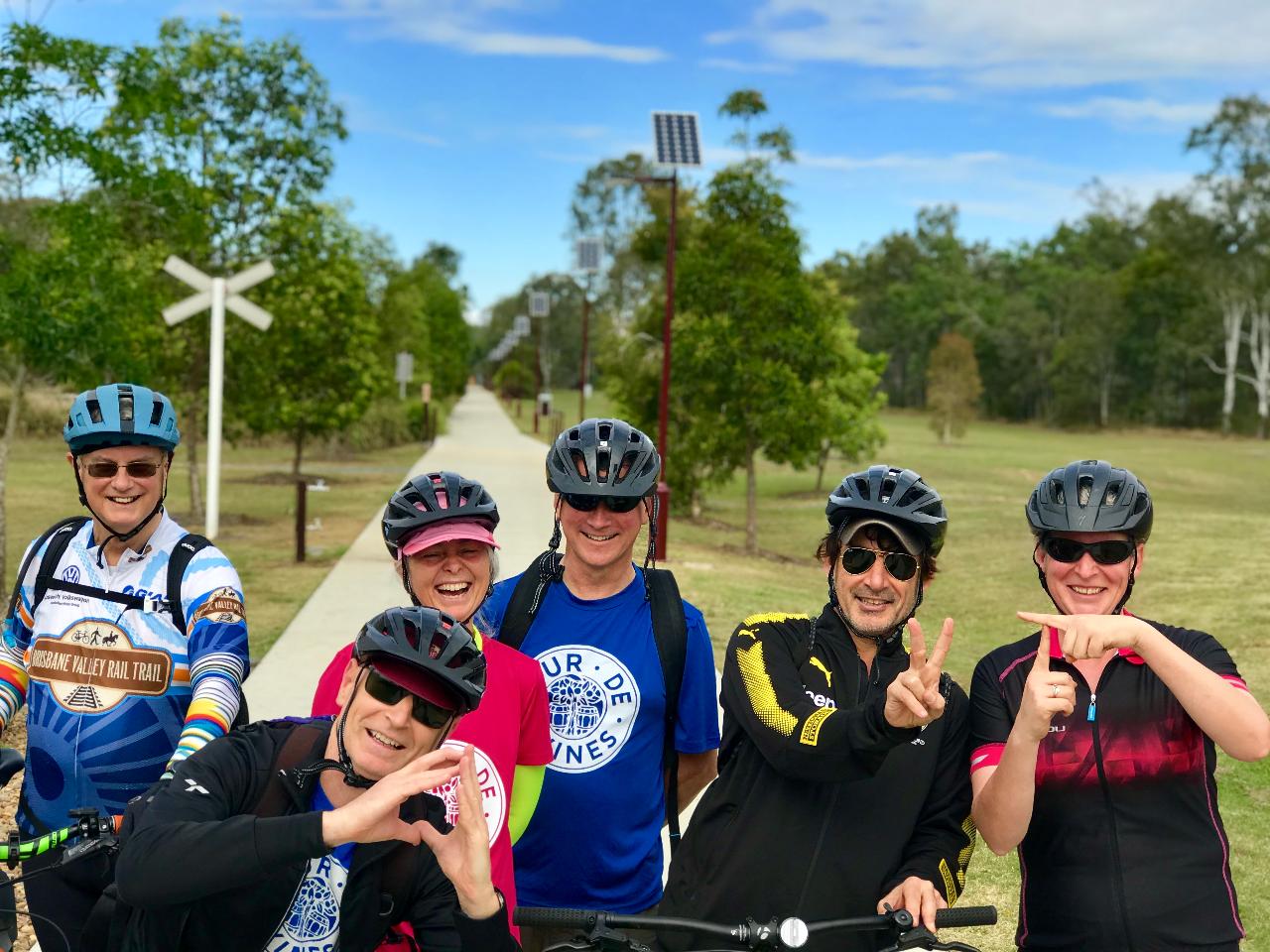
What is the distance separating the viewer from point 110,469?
3529 mm


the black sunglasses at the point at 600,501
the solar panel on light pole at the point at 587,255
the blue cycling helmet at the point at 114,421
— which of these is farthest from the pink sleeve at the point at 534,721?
the solar panel on light pole at the point at 587,255

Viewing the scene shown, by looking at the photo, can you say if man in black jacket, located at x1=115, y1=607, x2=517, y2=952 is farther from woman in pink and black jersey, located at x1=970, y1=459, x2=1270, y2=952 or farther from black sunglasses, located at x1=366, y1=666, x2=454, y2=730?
woman in pink and black jersey, located at x1=970, y1=459, x2=1270, y2=952

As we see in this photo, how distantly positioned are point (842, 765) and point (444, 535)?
1.15 m

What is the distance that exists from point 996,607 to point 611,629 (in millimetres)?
15681


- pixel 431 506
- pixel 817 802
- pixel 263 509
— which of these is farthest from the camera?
pixel 263 509

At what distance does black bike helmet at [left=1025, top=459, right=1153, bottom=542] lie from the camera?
3184mm

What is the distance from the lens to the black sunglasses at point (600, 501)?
140 inches

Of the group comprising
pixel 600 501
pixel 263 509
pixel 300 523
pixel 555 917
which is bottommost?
pixel 263 509

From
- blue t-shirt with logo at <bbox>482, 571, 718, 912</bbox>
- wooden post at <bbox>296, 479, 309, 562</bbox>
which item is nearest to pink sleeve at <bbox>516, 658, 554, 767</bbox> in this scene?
blue t-shirt with logo at <bbox>482, 571, 718, 912</bbox>

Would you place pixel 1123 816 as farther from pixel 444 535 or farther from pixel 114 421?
pixel 114 421

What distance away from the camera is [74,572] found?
347 cm

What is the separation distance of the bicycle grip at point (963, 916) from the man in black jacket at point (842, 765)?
29mm

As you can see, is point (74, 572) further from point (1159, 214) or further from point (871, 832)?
point (1159, 214)

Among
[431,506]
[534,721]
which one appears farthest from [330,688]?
[431,506]
